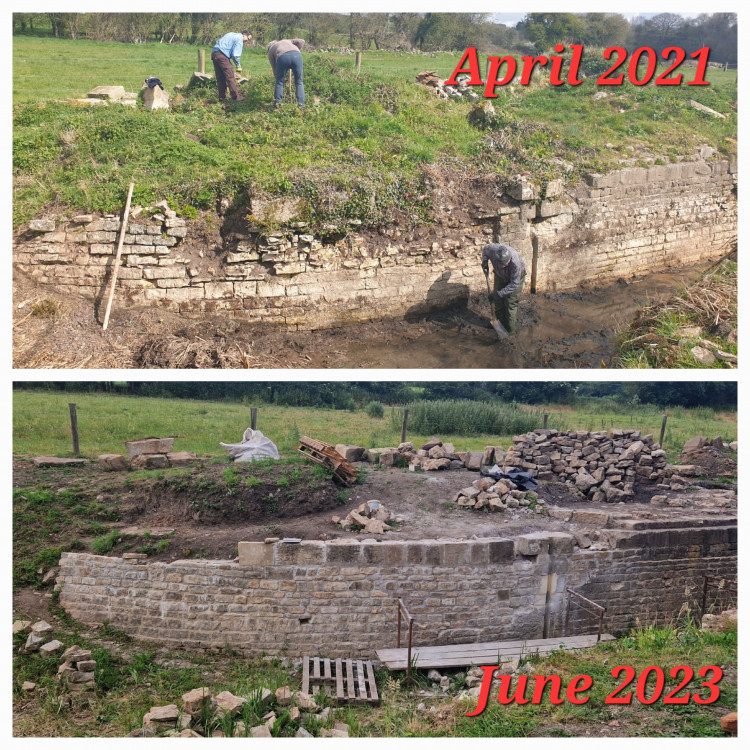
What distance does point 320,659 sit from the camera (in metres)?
7.11

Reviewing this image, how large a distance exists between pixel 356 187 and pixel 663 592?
Answer: 723 cm

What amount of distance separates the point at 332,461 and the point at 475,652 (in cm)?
337

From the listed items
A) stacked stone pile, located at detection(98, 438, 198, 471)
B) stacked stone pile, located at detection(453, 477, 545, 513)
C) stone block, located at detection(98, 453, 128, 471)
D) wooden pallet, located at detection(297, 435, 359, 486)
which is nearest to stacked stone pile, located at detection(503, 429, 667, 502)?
stacked stone pile, located at detection(453, 477, 545, 513)

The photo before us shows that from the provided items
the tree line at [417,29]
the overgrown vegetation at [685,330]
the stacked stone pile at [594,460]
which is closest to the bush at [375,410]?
the stacked stone pile at [594,460]

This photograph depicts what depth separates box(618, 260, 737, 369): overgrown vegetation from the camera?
30.0 feet

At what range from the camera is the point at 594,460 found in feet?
34.8

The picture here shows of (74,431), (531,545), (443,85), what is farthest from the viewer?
(443,85)

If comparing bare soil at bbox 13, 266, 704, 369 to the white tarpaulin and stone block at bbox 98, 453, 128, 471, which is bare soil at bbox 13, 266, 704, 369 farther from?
stone block at bbox 98, 453, 128, 471

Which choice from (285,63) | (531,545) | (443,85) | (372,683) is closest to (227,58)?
(285,63)

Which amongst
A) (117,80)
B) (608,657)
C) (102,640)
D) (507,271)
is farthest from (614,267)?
(102,640)

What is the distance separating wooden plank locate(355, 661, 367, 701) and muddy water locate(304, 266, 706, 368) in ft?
13.6

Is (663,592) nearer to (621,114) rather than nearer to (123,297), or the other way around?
(123,297)

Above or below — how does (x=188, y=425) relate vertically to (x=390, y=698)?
above

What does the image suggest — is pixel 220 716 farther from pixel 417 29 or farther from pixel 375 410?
pixel 417 29
